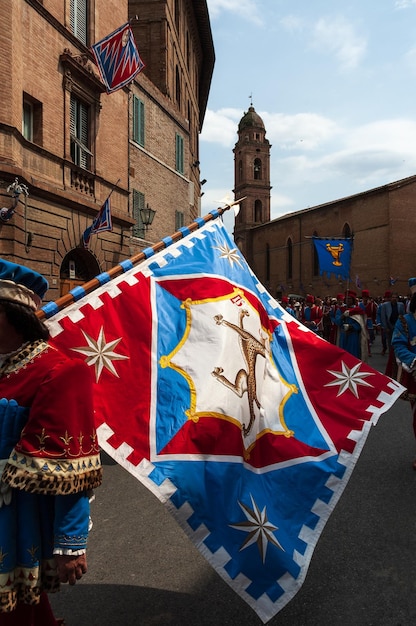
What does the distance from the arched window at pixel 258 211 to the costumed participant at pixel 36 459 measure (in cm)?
6743

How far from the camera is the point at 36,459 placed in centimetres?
181

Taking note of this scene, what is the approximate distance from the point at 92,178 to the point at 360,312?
8537 mm

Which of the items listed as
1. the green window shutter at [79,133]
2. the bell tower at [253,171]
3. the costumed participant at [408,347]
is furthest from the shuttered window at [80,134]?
the bell tower at [253,171]

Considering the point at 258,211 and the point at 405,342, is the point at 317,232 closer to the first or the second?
the point at 258,211

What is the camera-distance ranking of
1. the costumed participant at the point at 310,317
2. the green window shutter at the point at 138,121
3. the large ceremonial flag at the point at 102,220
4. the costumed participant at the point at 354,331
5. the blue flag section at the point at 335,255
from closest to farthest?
the costumed participant at the point at 354,331 < the large ceremonial flag at the point at 102,220 < the blue flag section at the point at 335,255 < the costumed participant at the point at 310,317 < the green window shutter at the point at 138,121

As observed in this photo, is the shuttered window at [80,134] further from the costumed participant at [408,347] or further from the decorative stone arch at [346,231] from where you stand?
the decorative stone arch at [346,231]

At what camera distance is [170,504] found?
2387 mm

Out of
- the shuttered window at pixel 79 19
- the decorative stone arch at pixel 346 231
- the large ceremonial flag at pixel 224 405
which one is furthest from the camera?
the decorative stone arch at pixel 346 231

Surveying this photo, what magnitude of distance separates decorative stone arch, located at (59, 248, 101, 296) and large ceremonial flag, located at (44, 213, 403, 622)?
1044cm

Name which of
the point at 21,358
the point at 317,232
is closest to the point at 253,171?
the point at 317,232

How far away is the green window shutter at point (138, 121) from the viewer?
17.4m

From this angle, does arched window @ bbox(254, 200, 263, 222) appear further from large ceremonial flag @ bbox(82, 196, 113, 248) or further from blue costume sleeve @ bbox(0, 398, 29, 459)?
blue costume sleeve @ bbox(0, 398, 29, 459)

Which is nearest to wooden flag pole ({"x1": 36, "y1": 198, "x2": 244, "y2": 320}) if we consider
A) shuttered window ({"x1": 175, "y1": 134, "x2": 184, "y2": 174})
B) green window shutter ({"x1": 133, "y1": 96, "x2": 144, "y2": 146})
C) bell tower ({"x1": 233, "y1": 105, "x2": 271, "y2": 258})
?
green window shutter ({"x1": 133, "y1": 96, "x2": 144, "y2": 146})

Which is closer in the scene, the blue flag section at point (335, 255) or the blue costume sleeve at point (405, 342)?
the blue costume sleeve at point (405, 342)
